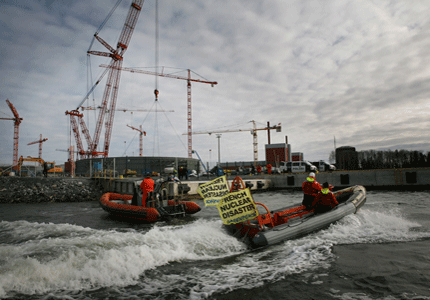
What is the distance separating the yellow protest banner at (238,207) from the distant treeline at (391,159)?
3530cm

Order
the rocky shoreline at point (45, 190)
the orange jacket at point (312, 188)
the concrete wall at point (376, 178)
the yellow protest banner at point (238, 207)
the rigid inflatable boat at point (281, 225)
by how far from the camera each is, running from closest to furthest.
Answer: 1. the yellow protest banner at point (238, 207)
2. the rigid inflatable boat at point (281, 225)
3. the orange jacket at point (312, 188)
4. the rocky shoreline at point (45, 190)
5. the concrete wall at point (376, 178)

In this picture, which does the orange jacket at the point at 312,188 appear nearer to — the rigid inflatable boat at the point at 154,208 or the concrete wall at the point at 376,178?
the rigid inflatable boat at the point at 154,208

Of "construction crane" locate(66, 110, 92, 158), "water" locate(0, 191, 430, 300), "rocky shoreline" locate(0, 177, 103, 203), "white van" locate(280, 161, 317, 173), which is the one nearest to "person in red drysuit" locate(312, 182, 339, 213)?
"water" locate(0, 191, 430, 300)

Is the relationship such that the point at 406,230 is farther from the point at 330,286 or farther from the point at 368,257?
the point at 330,286

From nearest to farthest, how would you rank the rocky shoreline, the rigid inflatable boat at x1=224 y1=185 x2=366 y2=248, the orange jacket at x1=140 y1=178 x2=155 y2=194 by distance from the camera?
the rigid inflatable boat at x1=224 y1=185 x2=366 y2=248, the orange jacket at x1=140 y1=178 x2=155 y2=194, the rocky shoreline

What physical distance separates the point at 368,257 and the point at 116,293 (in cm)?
532

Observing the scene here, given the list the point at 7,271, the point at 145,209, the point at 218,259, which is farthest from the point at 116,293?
the point at 145,209

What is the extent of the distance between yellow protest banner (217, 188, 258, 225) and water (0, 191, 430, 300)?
2.49 feet

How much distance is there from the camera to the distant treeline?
3597 cm

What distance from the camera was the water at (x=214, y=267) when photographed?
3.91 metres

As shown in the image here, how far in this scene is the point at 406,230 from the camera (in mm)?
7629

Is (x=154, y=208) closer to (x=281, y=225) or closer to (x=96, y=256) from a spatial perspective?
(x=96, y=256)

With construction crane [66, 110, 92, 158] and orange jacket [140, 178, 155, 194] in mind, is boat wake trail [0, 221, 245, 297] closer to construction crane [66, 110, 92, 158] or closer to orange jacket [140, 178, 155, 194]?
orange jacket [140, 178, 155, 194]

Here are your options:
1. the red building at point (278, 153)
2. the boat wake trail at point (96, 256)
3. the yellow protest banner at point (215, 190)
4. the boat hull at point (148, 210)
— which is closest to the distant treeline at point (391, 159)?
the red building at point (278, 153)
